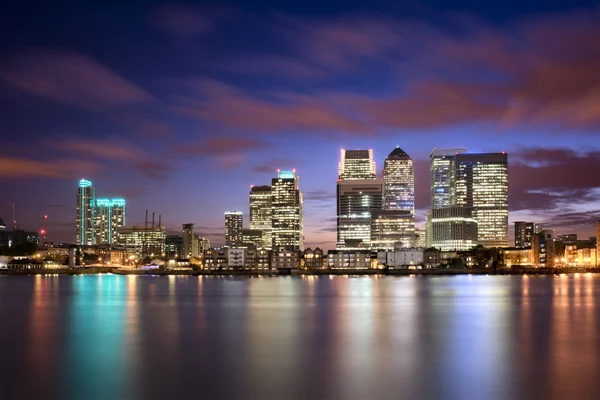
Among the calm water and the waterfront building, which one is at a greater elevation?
the calm water

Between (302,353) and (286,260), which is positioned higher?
(302,353)

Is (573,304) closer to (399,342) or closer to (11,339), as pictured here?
(399,342)

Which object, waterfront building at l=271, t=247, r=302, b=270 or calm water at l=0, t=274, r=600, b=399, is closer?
calm water at l=0, t=274, r=600, b=399

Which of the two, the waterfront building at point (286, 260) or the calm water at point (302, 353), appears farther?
the waterfront building at point (286, 260)

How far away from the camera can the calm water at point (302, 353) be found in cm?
2361

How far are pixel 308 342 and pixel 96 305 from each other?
34.1 m

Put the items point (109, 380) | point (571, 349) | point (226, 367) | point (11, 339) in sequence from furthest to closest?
1. point (11, 339)
2. point (571, 349)
3. point (226, 367)
4. point (109, 380)

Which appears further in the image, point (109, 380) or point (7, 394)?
point (109, 380)

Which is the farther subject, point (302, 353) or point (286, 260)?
point (286, 260)

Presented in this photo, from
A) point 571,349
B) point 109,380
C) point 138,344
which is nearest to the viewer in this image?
point 109,380

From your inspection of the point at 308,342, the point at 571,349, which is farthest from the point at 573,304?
the point at 308,342

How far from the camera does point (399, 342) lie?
35750 mm

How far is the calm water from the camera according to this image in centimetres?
2361

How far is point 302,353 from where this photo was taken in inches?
1252
